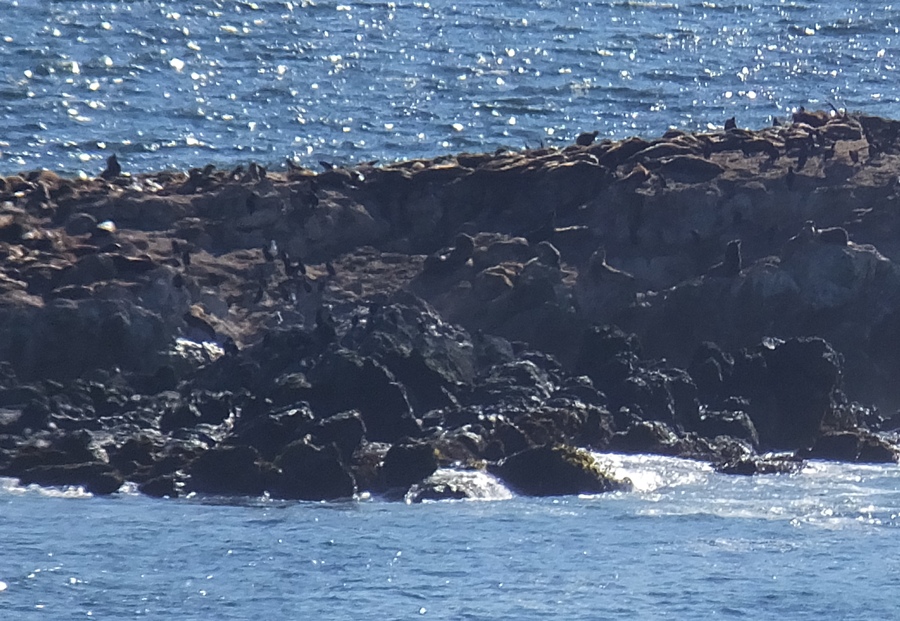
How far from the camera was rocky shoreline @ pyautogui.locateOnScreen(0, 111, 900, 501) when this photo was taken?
115 feet

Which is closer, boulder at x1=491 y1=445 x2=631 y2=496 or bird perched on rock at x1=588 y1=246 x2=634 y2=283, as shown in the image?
boulder at x1=491 y1=445 x2=631 y2=496

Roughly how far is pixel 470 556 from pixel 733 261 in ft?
42.0

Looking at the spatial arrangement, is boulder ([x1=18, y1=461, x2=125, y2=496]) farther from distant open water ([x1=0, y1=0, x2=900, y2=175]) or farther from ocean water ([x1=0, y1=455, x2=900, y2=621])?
distant open water ([x1=0, y1=0, x2=900, y2=175])

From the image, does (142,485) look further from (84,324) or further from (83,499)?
(84,324)

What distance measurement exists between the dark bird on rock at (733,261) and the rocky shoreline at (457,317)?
2.2 inches

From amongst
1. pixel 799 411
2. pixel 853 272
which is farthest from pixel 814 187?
pixel 799 411

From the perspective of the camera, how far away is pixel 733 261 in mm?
41812

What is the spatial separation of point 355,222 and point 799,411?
37.1 feet

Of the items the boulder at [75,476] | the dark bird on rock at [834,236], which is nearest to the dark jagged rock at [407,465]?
the boulder at [75,476]

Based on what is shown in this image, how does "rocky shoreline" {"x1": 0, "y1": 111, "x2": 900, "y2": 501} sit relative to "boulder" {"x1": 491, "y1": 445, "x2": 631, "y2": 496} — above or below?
above

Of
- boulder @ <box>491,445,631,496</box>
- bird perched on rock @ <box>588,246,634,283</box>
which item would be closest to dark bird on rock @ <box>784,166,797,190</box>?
bird perched on rock @ <box>588,246,634,283</box>

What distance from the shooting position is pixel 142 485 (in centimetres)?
3403

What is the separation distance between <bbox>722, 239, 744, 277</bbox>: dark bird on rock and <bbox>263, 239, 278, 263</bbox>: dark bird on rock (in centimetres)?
845

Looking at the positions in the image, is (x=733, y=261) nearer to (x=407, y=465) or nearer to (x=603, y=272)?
(x=603, y=272)
